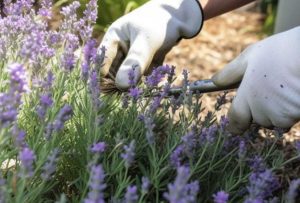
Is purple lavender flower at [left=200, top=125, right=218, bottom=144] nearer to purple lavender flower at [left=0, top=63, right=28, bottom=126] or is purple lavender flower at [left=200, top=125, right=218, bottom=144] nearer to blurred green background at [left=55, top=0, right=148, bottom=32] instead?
purple lavender flower at [left=0, top=63, right=28, bottom=126]

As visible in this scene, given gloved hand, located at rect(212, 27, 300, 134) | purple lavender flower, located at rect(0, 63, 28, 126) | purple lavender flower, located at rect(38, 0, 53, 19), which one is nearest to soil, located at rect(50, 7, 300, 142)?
gloved hand, located at rect(212, 27, 300, 134)

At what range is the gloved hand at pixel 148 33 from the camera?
211 cm

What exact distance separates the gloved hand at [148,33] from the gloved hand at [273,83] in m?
0.43

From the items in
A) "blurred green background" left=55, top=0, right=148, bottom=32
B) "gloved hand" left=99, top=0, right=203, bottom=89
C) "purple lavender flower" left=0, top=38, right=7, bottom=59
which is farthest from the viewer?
"blurred green background" left=55, top=0, right=148, bottom=32

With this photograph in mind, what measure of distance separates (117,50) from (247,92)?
0.69 meters

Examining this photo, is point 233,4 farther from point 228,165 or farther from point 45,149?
point 45,149

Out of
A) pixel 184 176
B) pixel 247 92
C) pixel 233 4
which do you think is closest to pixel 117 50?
pixel 233 4

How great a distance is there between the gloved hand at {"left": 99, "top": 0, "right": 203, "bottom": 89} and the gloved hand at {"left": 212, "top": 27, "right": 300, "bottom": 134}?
0.43 m

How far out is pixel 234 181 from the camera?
160cm

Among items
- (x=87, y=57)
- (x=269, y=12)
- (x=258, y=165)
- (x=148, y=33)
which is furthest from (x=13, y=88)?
(x=269, y=12)

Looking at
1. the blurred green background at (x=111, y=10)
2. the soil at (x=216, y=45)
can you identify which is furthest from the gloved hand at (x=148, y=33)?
the blurred green background at (x=111, y=10)

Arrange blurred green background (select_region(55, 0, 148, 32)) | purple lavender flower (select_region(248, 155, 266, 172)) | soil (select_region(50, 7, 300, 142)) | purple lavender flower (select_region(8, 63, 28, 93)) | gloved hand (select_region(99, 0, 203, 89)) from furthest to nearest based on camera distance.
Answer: soil (select_region(50, 7, 300, 142)) < blurred green background (select_region(55, 0, 148, 32)) < gloved hand (select_region(99, 0, 203, 89)) < purple lavender flower (select_region(248, 155, 266, 172)) < purple lavender flower (select_region(8, 63, 28, 93))

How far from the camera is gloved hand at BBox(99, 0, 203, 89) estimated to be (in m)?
2.11

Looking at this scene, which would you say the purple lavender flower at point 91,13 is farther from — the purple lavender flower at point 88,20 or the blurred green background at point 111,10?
the blurred green background at point 111,10
